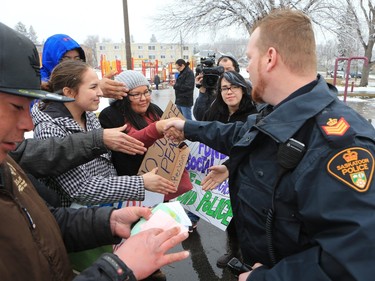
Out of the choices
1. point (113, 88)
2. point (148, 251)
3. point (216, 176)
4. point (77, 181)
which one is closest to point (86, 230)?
point (77, 181)

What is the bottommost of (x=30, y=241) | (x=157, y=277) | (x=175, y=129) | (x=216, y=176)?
(x=157, y=277)

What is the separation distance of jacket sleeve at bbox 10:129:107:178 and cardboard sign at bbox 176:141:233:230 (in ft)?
4.92

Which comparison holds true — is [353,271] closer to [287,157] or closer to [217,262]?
[287,157]

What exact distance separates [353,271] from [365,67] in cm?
2613

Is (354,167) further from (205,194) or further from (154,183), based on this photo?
(205,194)

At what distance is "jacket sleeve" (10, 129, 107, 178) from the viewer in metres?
1.80

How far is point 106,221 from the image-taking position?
1584 mm

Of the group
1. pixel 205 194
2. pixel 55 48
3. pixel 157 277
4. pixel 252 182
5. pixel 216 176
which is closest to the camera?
pixel 252 182

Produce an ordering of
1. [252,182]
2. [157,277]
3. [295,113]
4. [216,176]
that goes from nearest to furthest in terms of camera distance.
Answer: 1. [295,113]
2. [252,182]
3. [216,176]
4. [157,277]

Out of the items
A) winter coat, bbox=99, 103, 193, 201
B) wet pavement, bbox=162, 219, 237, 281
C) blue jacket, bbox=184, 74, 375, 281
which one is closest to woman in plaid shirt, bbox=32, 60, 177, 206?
winter coat, bbox=99, 103, 193, 201

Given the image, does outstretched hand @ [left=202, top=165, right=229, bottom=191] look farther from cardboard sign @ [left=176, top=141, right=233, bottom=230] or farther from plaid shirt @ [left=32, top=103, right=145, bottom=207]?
cardboard sign @ [left=176, top=141, right=233, bottom=230]

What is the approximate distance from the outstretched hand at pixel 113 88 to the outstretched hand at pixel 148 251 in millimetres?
1827

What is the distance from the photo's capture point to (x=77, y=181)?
6.44 ft

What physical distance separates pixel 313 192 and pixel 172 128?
154 cm
